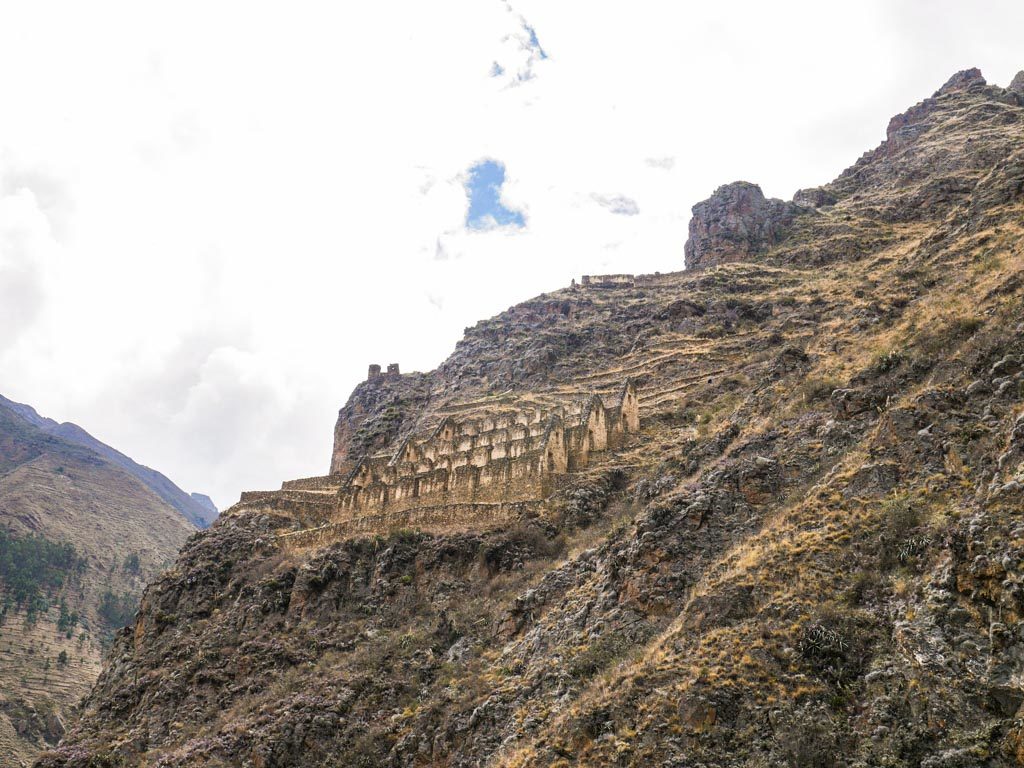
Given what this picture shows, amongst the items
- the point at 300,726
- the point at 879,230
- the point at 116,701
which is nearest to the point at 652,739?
the point at 300,726

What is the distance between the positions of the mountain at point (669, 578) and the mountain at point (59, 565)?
46374 mm

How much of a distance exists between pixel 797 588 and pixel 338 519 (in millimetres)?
34081

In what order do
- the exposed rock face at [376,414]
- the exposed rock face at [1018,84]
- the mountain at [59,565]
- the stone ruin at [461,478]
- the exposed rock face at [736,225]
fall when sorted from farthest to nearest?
1. the exposed rock face at [1018,84]
2. the exposed rock face at [736,225]
3. the mountain at [59,565]
4. the exposed rock face at [376,414]
5. the stone ruin at [461,478]

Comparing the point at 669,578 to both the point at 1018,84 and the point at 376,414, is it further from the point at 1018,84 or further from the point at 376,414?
the point at 1018,84

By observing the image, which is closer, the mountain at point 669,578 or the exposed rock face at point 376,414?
the mountain at point 669,578

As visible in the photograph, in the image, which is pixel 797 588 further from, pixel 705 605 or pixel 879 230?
pixel 879 230

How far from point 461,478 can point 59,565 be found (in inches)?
4007

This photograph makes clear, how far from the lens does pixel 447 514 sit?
43.3 m

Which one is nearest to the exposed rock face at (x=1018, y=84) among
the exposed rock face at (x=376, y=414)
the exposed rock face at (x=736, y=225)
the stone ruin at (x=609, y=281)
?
the exposed rock face at (x=736, y=225)

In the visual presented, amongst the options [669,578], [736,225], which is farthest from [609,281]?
[669,578]

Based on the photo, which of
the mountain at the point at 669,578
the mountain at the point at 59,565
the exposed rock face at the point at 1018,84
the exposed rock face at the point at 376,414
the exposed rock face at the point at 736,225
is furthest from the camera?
the exposed rock face at the point at 1018,84

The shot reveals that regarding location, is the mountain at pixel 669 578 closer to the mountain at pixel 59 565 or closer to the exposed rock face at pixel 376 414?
the exposed rock face at pixel 376 414

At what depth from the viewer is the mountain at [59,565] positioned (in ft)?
272

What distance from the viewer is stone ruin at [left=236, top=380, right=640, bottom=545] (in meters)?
44.0
